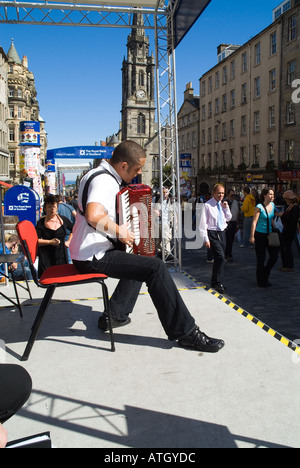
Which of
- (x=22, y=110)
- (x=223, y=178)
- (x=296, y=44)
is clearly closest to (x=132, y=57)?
(x=22, y=110)

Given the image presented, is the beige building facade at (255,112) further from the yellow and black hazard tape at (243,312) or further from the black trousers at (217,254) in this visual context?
the yellow and black hazard tape at (243,312)

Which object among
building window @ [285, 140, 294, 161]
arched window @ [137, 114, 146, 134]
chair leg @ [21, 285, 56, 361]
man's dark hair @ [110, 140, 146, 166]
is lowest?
chair leg @ [21, 285, 56, 361]

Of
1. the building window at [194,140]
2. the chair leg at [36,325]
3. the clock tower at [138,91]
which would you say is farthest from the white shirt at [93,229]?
the clock tower at [138,91]

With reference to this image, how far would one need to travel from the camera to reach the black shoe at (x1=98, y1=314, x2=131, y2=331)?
3900 millimetres

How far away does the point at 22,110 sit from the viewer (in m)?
60.6

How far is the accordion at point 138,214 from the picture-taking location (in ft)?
11.2

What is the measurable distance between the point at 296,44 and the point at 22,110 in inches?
1756

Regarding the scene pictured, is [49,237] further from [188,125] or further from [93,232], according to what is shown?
[188,125]

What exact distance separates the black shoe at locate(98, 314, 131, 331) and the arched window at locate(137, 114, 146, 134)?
96958mm

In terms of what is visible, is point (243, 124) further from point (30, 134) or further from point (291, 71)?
point (30, 134)

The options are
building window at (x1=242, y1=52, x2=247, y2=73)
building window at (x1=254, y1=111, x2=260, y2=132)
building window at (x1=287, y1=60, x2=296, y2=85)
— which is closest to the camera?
building window at (x1=287, y1=60, x2=296, y2=85)

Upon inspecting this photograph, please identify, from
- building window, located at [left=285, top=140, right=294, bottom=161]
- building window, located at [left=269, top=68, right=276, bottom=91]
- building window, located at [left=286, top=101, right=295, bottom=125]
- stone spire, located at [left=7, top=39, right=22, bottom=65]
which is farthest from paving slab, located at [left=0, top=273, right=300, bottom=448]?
stone spire, located at [left=7, top=39, right=22, bottom=65]

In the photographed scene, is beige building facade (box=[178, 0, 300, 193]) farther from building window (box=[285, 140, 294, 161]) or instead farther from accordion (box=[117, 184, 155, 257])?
accordion (box=[117, 184, 155, 257])

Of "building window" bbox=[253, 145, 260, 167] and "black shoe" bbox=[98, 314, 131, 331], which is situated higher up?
"building window" bbox=[253, 145, 260, 167]
